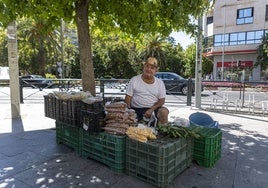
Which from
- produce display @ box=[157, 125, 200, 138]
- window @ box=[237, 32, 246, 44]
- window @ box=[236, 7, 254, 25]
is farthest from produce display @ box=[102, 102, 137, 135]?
window @ box=[236, 7, 254, 25]

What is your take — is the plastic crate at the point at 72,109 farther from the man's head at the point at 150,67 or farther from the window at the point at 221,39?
the window at the point at 221,39

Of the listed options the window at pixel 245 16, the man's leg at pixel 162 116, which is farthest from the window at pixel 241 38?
the man's leg at pixel 162 116

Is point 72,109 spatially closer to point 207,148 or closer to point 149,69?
point 149,69

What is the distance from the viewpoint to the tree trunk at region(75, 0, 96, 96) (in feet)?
15.4

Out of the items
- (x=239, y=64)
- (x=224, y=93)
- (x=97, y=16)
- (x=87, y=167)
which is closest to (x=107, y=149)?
(x=87, y=167)

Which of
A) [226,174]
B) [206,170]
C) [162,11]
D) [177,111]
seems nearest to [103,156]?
[206,170]

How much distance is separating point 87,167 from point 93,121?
0.66 metres

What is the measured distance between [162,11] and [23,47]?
94.8 feet

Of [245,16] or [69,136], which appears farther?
[245,16]

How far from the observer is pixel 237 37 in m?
32.3

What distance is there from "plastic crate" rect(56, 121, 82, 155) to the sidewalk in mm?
109

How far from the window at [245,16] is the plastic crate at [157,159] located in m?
32.6

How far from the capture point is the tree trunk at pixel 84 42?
4.71 m

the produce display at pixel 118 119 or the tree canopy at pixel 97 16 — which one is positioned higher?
the tree canopy at pixel 97 16
